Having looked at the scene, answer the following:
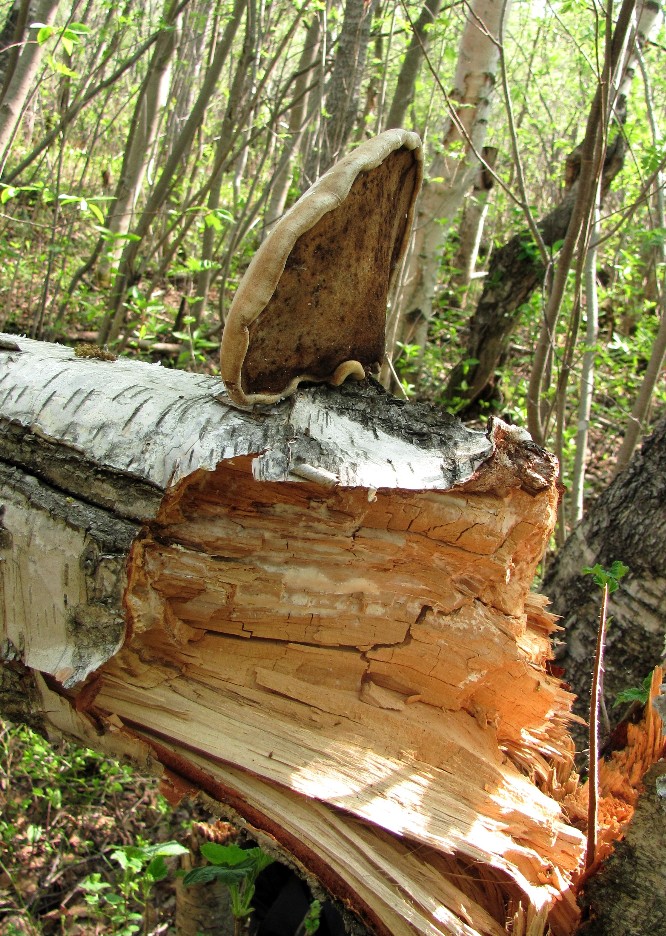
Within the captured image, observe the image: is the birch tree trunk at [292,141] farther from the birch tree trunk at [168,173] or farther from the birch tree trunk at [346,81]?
the birch tree trunk at [168,173]

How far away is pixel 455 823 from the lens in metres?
1.27

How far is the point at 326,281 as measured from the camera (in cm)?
142

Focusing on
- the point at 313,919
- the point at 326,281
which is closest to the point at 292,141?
the point at 326,281

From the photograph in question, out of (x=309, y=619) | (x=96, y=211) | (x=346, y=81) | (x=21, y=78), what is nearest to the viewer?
(x=309, y=619)

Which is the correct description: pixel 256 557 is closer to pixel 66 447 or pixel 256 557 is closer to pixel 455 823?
pixel 66 447

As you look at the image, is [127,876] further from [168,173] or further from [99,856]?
[168,173]

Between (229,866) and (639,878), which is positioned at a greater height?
(639,878)

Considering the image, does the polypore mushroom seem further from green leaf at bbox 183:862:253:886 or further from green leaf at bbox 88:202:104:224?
green leaf at bbox 88:202:104:224

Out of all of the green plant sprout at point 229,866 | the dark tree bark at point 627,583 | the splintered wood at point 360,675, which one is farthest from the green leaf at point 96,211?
the green plant sprout at point 229,866

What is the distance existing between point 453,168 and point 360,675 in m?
4.43

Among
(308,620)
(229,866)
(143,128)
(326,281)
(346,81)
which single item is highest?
(346,81)

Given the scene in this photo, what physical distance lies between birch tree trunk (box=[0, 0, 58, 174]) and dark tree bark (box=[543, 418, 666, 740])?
3.03 meters

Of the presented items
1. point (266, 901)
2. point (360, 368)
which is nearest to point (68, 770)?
point (266, 901)

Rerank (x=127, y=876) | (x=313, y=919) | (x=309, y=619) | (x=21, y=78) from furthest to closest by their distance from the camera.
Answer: (x=21, y=78)
(x=127, y=876)
(x=313, y=919)
(x=309, y=619)
